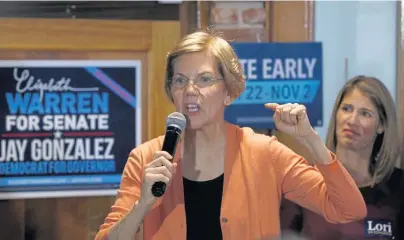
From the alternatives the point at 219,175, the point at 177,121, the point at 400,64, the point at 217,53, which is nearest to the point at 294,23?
the point at 400,64

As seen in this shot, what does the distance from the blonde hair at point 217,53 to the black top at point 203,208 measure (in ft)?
0.85

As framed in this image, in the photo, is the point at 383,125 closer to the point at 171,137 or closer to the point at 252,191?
the point at 252,191

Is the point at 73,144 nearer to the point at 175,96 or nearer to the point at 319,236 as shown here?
the point at 175,96

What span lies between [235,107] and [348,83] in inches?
17.2

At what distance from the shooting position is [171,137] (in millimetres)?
1196

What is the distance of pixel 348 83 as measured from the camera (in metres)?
1.98

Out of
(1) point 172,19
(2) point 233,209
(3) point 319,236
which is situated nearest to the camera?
(2) point 233,209

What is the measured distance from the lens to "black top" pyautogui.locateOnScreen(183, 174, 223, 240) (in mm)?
1372

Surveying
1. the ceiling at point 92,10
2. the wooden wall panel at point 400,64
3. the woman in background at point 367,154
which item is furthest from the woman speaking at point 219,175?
the wooden wall panel at point 400,64

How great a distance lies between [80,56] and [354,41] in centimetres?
107

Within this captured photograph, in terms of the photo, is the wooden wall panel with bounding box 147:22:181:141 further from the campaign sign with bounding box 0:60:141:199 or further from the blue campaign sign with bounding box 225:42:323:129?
the blue campaign sign with bounding box 225:42:323:129

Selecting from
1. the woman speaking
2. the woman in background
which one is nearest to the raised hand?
the woman speaking

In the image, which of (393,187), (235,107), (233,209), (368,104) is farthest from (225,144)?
(393,187)

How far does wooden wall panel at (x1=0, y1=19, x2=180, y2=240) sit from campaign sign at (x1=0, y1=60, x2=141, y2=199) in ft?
0.11
